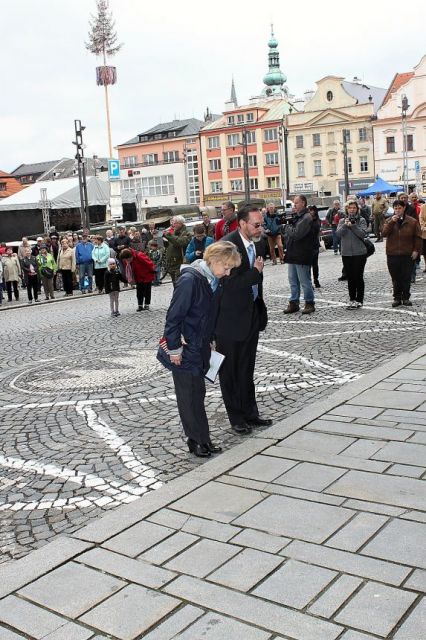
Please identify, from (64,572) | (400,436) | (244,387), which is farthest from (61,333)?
(64,572)

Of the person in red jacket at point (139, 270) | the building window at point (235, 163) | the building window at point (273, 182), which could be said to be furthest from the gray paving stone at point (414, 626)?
the building window at point (235, 163)

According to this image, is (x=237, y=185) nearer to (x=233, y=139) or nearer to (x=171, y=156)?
(x=233, y=139)

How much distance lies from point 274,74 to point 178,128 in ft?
88.7

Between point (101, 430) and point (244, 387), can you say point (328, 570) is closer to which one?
point (244, 387)

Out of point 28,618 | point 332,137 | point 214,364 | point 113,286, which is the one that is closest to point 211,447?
point 214,364

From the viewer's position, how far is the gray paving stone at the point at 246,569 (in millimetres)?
3439

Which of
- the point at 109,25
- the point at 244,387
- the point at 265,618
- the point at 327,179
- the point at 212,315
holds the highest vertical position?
the point at 109,25

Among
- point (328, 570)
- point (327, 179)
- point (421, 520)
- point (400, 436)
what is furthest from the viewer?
point (327, 179)

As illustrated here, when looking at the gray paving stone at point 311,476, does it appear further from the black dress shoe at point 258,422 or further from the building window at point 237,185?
the building window at point 237,185

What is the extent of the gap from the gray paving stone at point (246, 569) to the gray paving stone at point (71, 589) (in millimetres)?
485

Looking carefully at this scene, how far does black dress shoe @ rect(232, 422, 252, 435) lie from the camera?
231 inches

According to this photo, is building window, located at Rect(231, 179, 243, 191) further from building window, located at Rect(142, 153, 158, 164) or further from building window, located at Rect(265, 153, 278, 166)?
building window, located at Rect(142, 153, 158, 164)

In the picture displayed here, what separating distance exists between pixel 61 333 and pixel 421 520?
30.3ft

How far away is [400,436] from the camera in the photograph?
5371 millimetres
